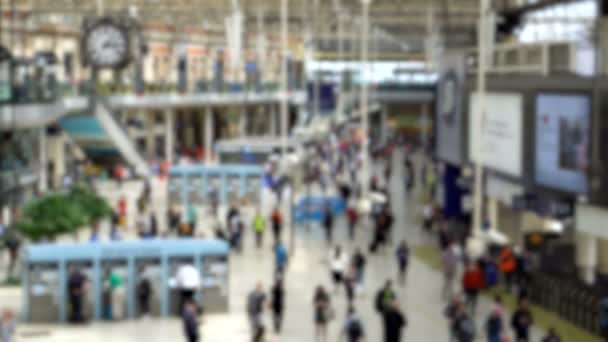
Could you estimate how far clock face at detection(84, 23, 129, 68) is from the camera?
39969mm

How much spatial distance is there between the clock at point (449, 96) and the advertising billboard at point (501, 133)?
291cm

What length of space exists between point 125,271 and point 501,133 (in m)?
10.1

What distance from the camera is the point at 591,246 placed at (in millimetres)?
24375

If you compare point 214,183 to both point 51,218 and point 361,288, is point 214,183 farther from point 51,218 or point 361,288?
point 361,288

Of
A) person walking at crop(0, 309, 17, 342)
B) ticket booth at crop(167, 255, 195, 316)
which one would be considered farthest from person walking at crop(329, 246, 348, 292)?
person walking at crop(0, 309, 17, 342)

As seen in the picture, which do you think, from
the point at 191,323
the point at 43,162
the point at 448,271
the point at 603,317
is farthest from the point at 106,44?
the point at 603,317

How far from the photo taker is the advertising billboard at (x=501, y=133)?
27297 millimetres

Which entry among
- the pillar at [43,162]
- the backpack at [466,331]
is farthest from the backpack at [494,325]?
the pillar at [43,162]

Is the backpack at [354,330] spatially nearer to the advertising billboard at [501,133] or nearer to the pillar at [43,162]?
the advertising billboard at [501,133]

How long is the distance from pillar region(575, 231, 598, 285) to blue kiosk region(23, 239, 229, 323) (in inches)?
279

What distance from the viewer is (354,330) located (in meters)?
19.4

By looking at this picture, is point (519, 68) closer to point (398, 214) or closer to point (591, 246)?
point (591, 246)

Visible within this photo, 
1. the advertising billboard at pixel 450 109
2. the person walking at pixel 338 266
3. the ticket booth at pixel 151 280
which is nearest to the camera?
the ticket booth at pixel 151 280

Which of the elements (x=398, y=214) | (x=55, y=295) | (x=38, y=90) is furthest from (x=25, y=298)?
(x=398, y=214)
